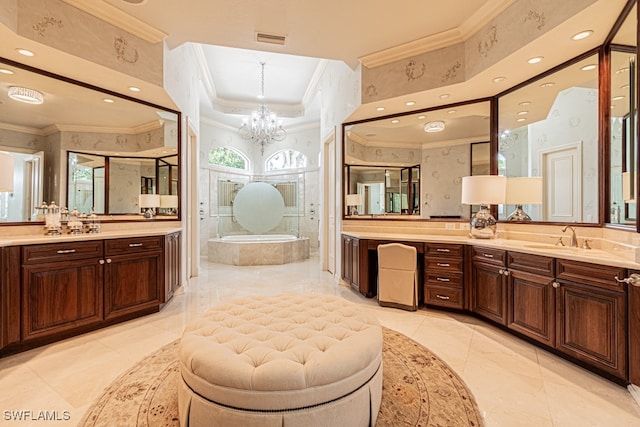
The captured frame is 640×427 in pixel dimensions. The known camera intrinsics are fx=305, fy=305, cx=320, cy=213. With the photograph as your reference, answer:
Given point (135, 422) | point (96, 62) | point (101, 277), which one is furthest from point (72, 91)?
point (135, 422)

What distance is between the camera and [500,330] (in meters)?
2.89

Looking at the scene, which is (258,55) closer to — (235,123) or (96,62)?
(96,62)

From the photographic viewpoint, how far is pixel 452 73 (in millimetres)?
3242

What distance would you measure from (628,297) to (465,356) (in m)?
1.08

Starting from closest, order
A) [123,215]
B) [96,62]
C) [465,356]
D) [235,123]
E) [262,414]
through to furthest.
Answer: [262,414]
[465,356]
[96,62]
[123,215]
[235,123]

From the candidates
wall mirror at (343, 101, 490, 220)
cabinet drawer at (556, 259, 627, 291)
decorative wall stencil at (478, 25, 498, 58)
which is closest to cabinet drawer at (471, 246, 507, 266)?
cabinet drawer at (556, 259, 627, 291)

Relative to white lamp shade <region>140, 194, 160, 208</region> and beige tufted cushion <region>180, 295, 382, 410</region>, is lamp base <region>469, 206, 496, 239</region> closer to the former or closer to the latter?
beige tufted cushion <region>180, 295, 382, 410</region>

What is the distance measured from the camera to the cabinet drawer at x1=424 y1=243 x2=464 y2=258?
3.27m

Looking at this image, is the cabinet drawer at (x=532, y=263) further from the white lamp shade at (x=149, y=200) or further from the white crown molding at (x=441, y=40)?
the white lamp shade at (x=149, y=200)

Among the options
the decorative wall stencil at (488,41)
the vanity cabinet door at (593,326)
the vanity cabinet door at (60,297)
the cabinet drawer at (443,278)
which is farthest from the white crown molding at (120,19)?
the vanity cabinet door at (593,326)

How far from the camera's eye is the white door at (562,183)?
2.69 metres

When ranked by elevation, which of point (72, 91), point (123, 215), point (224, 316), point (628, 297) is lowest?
point (224, 316)

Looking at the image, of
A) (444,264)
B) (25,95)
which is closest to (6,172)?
(25,95)

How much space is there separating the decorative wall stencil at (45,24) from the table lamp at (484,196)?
13.1ft
